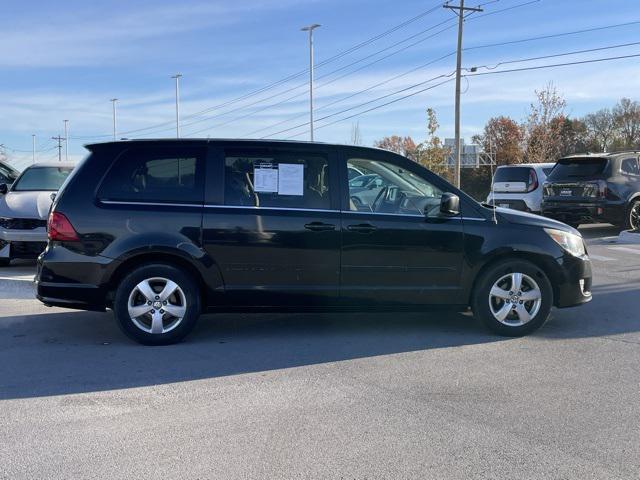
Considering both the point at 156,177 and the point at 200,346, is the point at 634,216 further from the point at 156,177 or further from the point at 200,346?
the point at 156,177

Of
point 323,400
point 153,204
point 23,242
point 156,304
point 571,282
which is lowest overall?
point 323,400

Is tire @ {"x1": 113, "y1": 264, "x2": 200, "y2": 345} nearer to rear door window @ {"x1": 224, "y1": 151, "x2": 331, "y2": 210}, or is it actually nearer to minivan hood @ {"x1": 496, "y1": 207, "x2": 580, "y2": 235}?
rear door window @ {"x1": 224, "y1": 151, "x2": 331, "y2": 210}

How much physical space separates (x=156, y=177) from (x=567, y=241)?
402 centimetres

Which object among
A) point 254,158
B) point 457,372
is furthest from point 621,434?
point 254,158

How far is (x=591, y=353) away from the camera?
554 centimetres

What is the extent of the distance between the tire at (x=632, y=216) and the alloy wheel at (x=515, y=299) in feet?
30.6

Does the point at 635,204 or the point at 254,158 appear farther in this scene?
the point at 635,204

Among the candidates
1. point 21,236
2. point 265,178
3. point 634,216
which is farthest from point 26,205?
point 634,216

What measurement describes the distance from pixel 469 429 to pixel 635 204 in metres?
12.0

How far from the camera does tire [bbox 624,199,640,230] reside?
13906 mm

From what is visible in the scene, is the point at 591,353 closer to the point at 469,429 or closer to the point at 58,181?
the point at 469,429

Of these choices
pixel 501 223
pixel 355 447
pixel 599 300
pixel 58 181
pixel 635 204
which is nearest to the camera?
pixel 355 447

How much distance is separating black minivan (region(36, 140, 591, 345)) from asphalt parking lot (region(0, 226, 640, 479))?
1.38 ft

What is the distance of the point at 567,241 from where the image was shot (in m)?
6.11
